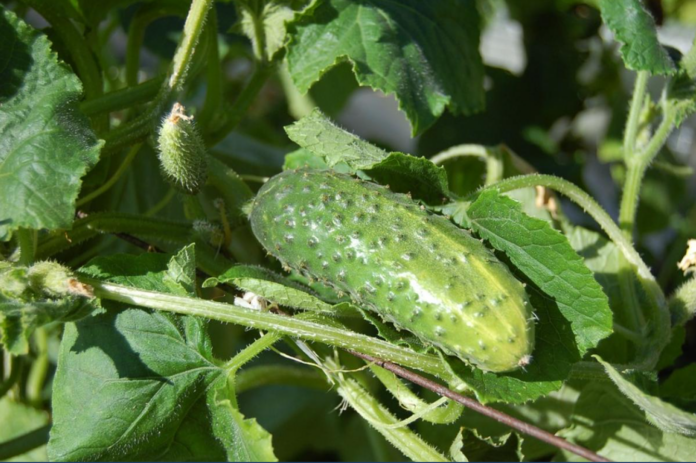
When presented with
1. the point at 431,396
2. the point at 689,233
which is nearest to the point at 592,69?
the point at 689,233

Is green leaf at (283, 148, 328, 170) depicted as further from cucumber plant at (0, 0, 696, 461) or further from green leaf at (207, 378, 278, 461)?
green leaf at (207, 378, 278, 461)

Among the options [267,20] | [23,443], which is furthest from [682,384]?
[23,443]

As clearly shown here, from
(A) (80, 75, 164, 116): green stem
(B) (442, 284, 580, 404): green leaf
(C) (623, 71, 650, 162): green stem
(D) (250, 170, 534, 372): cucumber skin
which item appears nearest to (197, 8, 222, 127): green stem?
(A) (80, 75, 164, 116): green stem

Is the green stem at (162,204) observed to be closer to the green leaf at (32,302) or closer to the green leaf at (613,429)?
the green leaf at (32,302)

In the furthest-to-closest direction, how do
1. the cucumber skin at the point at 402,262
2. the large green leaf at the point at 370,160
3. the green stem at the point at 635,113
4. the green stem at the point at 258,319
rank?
1. the green stem at the point at 635,113
2. the large green leaf at the point at 370,160
3. the green stem at the point at 258,319
4. the cucumber skin at the point at 402,262

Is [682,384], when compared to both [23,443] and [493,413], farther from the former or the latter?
[23,443]

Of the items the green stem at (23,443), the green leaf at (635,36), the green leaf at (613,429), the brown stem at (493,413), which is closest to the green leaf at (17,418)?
the green stem at (23,443)
